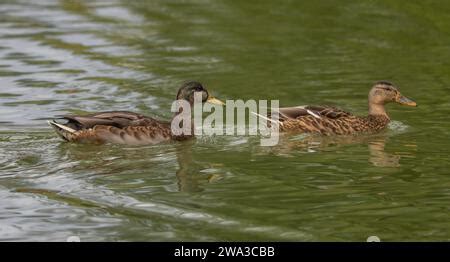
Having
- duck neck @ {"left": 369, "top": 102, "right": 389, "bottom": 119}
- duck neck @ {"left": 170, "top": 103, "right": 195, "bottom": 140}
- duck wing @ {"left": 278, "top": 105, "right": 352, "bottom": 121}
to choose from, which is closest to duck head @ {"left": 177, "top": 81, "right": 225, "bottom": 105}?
duck neck @ {"left": 170, "top": 103, "right": 195, "bottom": 140}

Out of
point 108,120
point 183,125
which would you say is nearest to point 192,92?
point 183,125

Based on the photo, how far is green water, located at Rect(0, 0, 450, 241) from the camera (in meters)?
9.63

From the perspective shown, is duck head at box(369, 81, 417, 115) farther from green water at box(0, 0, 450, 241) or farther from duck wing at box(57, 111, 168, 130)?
duck wing at box(57, 111, 168, 130)

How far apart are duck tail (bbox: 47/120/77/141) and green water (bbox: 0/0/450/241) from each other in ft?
0.35

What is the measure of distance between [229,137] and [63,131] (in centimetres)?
181

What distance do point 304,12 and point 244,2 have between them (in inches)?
60.0

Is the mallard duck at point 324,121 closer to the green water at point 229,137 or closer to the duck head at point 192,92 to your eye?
the green water at point 229,137

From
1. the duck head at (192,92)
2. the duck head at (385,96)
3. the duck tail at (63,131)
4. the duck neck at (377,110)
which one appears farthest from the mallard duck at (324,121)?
the duck tail at (63,131)

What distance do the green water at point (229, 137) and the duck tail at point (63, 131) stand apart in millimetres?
106

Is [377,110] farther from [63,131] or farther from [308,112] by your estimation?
[63,131]

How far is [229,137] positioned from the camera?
12914 millimetres

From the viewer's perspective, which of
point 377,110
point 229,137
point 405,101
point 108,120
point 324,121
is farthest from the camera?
point 405,101
